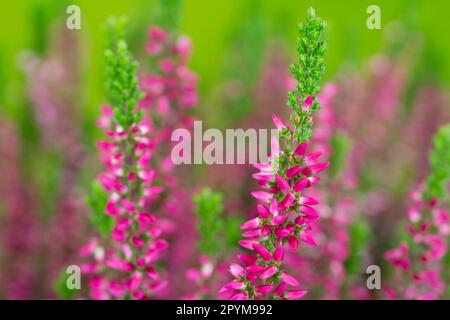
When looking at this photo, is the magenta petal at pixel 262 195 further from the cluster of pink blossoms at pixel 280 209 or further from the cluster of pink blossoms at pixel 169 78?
the cluster of pink blossoms at pixel 169 78

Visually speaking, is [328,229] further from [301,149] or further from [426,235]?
[301,149]

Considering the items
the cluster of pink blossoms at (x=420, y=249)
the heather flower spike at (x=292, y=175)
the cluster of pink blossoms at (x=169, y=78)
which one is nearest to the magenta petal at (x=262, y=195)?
the heather flower spike at (x=292, y=175)

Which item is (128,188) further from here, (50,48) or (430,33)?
(430,33)

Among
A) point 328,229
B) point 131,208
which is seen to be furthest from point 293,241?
point 328,229

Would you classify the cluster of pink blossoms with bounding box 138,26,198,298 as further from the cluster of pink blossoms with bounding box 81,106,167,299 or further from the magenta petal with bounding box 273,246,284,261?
the magenta petal with bounding box 273,246,284,261

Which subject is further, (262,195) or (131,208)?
(131,208)
